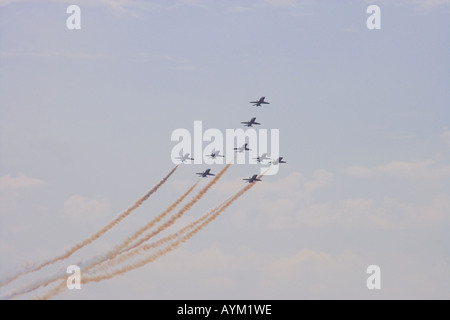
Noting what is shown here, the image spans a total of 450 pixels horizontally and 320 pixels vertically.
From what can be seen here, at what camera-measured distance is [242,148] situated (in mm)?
118625

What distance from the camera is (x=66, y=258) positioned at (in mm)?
103875

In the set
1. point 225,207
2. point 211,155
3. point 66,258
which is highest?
point 211,155

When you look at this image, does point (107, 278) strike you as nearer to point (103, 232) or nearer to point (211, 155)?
point (103, 232)
